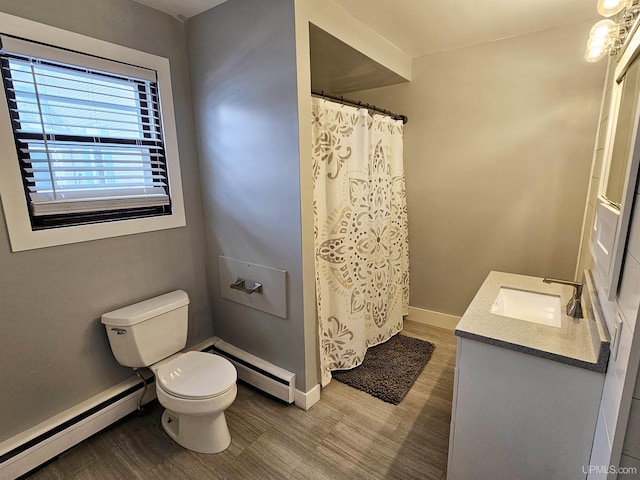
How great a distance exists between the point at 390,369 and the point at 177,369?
1459 mm

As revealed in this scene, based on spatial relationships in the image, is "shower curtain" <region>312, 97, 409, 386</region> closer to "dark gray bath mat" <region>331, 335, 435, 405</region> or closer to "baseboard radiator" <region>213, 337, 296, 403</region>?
"dark gray bath mat" <region>331, 335, 435, 405</region>

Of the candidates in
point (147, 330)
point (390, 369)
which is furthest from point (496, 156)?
point (147, 330)

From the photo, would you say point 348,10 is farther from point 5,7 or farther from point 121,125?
point 5,7

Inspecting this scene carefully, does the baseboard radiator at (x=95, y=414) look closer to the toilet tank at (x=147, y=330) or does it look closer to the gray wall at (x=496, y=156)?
the toilet tank at (x=147, y=330)

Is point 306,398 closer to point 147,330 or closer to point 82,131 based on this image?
point 147,330

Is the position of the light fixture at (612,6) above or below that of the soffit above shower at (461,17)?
below

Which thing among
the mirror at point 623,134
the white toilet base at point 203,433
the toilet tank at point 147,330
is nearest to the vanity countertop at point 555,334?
the mirror at point 623,134

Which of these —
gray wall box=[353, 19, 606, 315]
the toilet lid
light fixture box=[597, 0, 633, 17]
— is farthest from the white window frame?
light fixture box=[597, 0, 633, 17]

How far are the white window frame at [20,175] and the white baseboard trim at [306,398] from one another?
1.36 m

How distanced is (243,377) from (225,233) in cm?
101

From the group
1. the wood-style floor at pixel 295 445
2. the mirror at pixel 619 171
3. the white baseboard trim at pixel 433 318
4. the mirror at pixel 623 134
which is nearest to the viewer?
the mirror at pixel 619 171

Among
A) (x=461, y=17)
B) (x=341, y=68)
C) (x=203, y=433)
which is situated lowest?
(x=203, y=433)

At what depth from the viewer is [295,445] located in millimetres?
1771

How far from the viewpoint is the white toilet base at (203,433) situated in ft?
5.65
